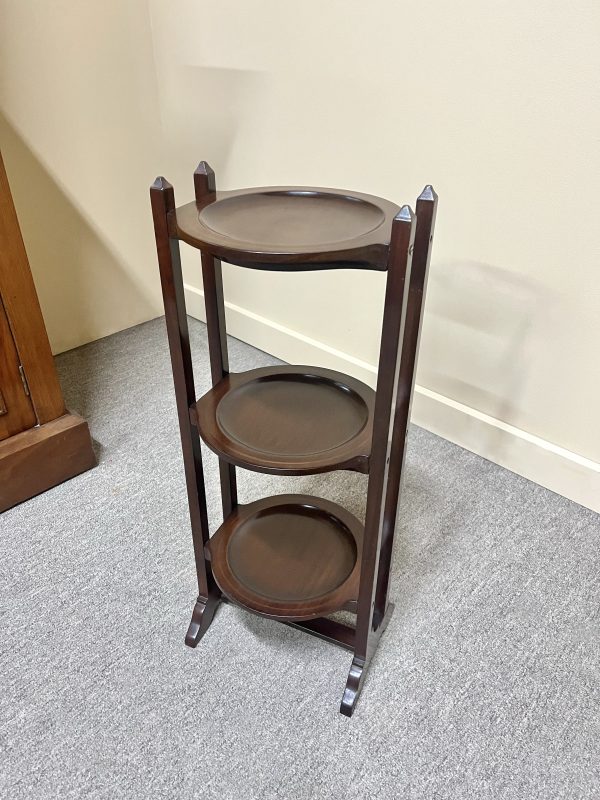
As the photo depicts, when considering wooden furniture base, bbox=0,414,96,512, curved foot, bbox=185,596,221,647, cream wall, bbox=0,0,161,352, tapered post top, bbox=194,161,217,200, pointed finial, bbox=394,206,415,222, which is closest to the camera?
pointed finial, bbox=394,206,415,222

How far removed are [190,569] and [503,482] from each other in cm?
79

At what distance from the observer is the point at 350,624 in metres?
1.20

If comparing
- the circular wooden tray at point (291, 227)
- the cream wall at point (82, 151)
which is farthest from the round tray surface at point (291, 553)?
the cream wall at point (82, 151)

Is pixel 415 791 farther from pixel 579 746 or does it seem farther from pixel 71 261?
pixel 71 261

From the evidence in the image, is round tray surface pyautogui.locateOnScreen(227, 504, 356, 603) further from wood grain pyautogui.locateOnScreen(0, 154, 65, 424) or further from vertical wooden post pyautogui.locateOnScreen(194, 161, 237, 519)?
wood grain pyautogui.locateOnScreen(0, 154, 65, 424)

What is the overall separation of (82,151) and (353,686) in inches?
68.2

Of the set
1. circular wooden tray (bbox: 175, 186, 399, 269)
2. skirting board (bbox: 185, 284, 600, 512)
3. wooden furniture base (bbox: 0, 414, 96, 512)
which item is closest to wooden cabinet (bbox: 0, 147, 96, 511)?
wooden furniture base (bbox: 0, 414, 96, 512)

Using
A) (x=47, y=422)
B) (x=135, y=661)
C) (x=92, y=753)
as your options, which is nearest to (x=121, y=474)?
(x=47, y=422)

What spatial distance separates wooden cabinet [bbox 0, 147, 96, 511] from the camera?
4.27 feet

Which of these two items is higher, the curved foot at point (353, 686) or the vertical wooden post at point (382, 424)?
the vertical wooden post at point (382, 424)

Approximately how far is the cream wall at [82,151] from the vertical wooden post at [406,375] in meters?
1.48

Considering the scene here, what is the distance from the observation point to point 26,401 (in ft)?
4.67

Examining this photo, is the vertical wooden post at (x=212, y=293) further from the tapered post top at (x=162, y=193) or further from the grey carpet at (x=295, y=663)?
the grey carpet at (x=295, y=663)

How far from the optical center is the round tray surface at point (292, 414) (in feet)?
2.96
